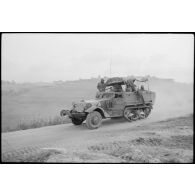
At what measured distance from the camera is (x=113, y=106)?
7520 mm

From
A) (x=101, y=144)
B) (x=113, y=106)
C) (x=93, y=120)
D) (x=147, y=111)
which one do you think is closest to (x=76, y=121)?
(x=93, y=120)

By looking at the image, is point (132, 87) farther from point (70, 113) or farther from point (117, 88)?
point (70, 113)

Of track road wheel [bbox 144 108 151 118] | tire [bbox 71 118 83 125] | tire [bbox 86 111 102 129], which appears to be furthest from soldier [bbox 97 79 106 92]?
track road wheel [bbox 144 108 151 118]

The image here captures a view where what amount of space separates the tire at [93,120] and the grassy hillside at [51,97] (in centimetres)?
37

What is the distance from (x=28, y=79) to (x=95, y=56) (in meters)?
1.39

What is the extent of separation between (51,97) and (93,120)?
0.96m

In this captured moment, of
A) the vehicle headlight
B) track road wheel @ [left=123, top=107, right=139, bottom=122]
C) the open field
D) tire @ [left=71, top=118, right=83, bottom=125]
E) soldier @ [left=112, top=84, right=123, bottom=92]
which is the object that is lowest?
the open field

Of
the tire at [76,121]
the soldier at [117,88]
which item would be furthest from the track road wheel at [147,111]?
the tire at [76,121]

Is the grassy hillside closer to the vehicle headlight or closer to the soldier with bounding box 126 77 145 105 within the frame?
the vehicle headlight

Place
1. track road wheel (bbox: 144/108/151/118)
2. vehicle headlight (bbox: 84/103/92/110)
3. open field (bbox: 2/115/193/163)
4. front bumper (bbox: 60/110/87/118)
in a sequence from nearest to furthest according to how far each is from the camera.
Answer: open field (bbox: 2/115/193/163), front bumper (bbox: 60/110/87/118), vehicle headlight (bbox: 84/103/92/110), track road wheel (bbox: 144/108/151/118)

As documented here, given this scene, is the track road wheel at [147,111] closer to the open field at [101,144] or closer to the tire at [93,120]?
the open field at [101,144]

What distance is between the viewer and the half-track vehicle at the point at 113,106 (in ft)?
22.6

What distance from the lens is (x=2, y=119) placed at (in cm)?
642

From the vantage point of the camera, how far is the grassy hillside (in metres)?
6.52
